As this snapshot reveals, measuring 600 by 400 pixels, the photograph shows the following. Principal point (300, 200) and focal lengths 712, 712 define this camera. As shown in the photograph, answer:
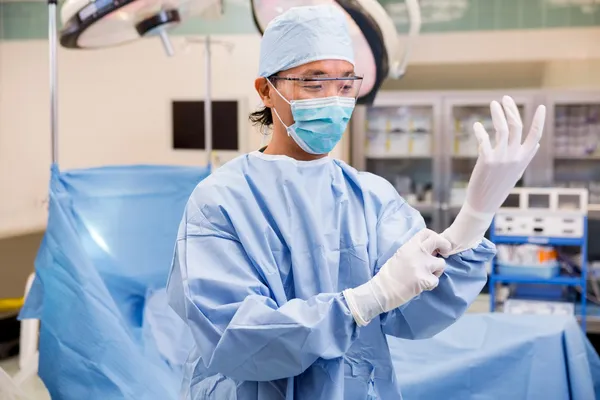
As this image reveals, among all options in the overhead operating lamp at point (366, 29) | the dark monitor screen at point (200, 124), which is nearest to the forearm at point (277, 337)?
the overhead operating lamp at point (366, 29)

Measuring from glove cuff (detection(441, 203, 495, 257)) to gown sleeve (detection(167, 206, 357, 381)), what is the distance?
0.22m

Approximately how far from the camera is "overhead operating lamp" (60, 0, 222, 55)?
2.38 meters

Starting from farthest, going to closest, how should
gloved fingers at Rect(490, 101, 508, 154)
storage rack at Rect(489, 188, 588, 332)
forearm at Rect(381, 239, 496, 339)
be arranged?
1. storage rack at Rect(489, 188, 588, 332)
2. forearm at Rect(381, 239, 496, 339)
3. gloved fingers at Rect(490, 101, 508, 154)

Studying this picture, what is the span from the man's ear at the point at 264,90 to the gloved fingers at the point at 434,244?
1.41 feet

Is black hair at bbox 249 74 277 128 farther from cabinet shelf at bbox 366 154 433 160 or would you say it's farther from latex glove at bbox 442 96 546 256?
cabinet shelf at bbox 366 154 433 160

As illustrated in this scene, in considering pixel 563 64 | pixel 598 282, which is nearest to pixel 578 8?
pixel 563 64

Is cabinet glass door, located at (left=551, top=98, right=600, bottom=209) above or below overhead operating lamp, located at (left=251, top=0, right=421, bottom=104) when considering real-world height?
below

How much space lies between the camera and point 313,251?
128cm

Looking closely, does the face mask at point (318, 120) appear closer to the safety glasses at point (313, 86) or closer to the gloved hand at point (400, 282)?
the safety glasses at point (313, 86)

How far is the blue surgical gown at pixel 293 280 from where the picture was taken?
113 cm

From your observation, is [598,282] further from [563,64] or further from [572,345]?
[572,345]

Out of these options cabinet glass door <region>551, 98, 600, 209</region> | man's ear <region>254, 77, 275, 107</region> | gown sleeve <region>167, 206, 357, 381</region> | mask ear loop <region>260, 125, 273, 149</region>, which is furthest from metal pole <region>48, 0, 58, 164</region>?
cabinet glass door <region>551, 98, 600, 209</region>

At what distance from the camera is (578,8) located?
4383 mm

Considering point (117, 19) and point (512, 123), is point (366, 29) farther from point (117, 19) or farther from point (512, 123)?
point (512, 123)
